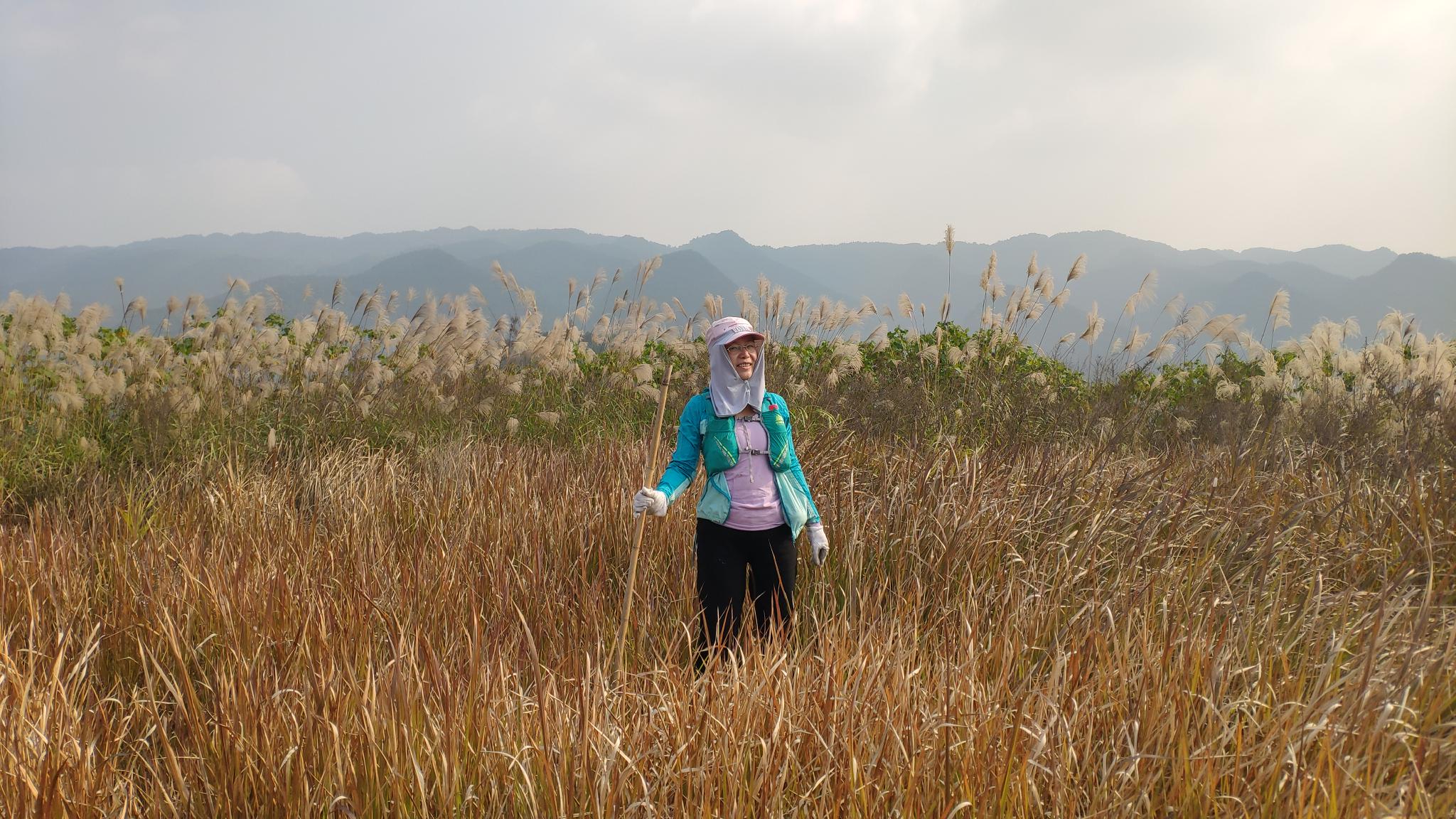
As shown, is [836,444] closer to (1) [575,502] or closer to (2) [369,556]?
(1) [575,502]

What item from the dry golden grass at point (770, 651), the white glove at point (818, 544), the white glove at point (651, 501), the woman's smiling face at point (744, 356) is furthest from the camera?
the white glove at point (818, 544)

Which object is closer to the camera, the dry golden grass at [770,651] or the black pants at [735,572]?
the dry golden grass at [770,651]

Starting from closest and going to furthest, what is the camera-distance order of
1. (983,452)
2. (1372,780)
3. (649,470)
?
(1372,780) → (649,470) → (983,452)

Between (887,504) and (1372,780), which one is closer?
(1372,780)

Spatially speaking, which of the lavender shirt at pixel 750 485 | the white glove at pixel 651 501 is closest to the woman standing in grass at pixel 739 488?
the lavender shirt at pixel 750 485

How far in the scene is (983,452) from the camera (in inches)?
212

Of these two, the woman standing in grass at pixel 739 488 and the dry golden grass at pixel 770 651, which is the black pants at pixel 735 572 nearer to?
the woman standing in grass at pixel 739 488

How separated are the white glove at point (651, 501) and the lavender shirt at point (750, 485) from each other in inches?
17.3

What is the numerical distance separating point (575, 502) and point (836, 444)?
70.0 inches

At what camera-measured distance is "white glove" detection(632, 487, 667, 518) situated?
308 cm

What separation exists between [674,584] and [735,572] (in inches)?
27.9

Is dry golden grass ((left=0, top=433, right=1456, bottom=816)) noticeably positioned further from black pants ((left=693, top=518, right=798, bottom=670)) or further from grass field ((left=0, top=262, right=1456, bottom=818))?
black pants ((left=693, top=518, right=798, bottom=670))

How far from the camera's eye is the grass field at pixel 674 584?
2.18 m

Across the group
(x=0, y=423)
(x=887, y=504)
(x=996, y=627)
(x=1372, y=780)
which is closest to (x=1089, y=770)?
(x=1372, y=780)
